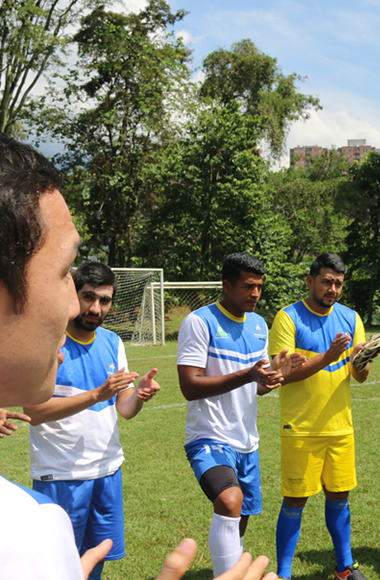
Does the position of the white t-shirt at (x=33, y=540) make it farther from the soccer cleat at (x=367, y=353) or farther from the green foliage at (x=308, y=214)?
the green foliage at (x=308, y=214)

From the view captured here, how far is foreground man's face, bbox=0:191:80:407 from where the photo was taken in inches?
27.9

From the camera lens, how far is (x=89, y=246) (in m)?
23.9

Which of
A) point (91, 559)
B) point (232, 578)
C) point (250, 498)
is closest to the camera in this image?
point (232, 578)

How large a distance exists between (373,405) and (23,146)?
8.78 metres

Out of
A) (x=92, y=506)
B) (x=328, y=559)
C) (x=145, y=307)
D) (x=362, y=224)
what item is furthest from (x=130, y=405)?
(x=362, y=224)

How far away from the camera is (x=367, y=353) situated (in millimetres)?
3602

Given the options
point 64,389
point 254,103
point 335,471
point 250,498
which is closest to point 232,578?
point 64,389

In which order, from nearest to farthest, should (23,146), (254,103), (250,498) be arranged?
(23,146) < (250,498) < (254,103)

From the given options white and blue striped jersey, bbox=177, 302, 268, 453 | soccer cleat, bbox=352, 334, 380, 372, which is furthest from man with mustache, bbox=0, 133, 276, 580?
soccer cleat, bbox=352, 334, 380, 372

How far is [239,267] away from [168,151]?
19822 millimetres

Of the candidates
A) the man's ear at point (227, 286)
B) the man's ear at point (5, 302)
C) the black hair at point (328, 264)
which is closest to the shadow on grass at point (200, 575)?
the man's ear at point (227, 286)

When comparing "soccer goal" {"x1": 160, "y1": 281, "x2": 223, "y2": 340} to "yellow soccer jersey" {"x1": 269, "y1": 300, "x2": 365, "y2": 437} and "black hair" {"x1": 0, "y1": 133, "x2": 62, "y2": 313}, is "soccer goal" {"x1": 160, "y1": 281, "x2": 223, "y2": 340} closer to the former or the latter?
"yellow soccer jersey" {"x1": 269, "y1": 300, "x2": 365, "y2": 437}

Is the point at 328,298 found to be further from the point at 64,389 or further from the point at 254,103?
the point at 254,103

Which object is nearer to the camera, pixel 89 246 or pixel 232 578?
pixel 232 578
